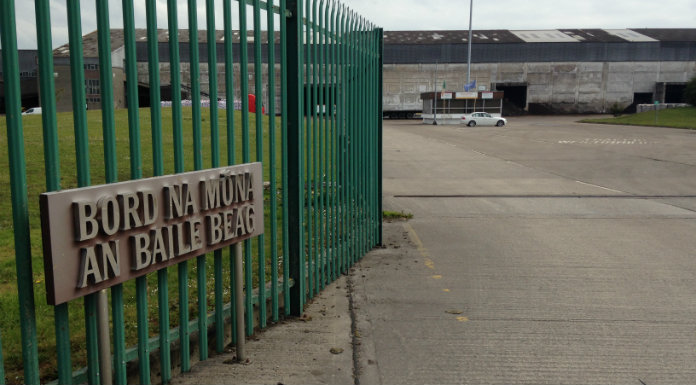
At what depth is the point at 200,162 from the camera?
11.5 ft

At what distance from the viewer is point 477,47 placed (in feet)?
247

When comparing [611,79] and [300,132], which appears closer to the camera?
[300,132]

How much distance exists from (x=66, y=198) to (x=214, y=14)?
4.69 ft

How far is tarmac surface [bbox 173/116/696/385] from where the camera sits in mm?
3838

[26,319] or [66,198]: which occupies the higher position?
[66,198]

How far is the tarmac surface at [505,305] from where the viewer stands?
3.84 metres

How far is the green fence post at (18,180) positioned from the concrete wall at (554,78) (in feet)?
239

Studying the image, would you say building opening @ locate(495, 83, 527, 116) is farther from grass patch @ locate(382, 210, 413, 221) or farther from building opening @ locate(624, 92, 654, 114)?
grass patch @ locate(382, 210, 413, 221)

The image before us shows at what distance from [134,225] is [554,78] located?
257ft

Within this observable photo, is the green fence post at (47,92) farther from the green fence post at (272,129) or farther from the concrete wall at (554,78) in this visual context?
the concrete wall at (554,78)

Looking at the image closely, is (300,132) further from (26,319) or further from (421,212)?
(421,212)

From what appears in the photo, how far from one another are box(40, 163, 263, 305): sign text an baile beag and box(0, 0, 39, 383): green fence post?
0.10m

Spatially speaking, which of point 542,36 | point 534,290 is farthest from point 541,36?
point 534,290

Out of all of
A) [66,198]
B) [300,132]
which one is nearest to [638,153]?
[300,132]
